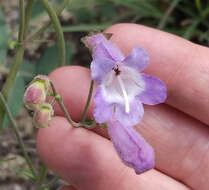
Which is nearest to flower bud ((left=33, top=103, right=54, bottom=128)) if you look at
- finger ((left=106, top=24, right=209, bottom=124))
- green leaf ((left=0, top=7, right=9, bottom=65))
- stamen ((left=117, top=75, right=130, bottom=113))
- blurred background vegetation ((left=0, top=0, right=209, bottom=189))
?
stamen ((left=117, top=75, right=130, bottom=113))

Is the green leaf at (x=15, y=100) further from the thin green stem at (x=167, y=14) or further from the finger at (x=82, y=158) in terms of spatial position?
the thin green stem at (x=167, y=14)

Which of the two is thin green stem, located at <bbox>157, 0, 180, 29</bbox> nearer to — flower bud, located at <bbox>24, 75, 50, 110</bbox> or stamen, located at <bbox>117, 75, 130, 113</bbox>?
stamen, located at <bbox>117, 75, 130, 113</bbox>

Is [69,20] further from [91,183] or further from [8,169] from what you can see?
[91,183]

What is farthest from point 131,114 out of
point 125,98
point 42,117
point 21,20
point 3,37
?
point 3,37

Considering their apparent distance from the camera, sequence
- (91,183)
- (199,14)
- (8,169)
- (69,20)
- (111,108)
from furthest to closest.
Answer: (69,20)
(199,14)
(8,169)
(91,183)
(111,108)

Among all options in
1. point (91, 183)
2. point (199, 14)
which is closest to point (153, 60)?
point (91, 183)

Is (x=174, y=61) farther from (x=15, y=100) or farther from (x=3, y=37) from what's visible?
(x=3, y=37)

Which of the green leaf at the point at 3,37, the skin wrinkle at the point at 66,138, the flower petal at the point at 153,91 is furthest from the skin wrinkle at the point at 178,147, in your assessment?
the green leaf at the point at 3,37
